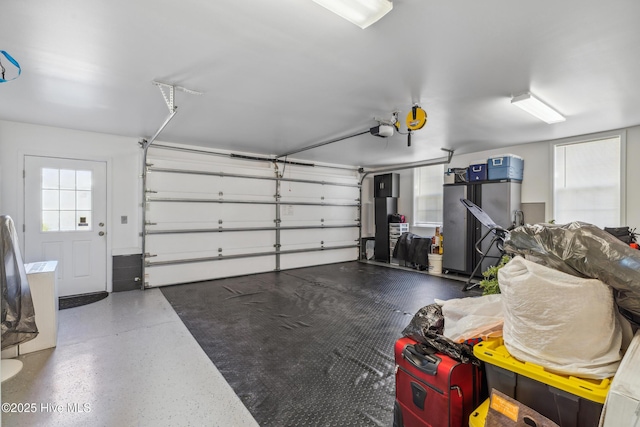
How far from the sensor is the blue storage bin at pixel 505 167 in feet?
16.3

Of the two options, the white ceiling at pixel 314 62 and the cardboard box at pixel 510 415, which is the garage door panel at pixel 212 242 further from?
the cardboard box at pixel 510 415

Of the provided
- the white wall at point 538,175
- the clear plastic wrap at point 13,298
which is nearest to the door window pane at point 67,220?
the clear plastic wrap at point 13,298

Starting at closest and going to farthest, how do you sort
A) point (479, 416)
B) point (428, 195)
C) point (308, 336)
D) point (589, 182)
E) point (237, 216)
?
point (479, 416), point (308, 336), point (589, 182), point (237, 216), point (428, 195)

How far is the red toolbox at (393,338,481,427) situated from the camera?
130cm

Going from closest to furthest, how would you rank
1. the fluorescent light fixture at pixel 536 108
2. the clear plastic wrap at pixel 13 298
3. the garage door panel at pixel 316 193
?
the clear plastic wrap at pixel 13 298
the fluorescent light fixture at pixel 536 108
the garage door panel at pixel 316 193

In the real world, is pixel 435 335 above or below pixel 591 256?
below

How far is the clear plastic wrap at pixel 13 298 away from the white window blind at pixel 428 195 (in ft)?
21.9

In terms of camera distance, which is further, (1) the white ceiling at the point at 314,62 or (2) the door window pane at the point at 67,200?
(2) the door window pane at the point at 67,200

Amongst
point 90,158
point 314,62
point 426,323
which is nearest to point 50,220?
point 90,158

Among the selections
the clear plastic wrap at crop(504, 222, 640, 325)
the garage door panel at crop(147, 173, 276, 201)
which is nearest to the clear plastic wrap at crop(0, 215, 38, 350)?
the garage door panel at crop(147, 173, 276, 201)

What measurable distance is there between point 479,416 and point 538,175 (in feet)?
17.1

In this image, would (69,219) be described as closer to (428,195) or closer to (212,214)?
(212,214)

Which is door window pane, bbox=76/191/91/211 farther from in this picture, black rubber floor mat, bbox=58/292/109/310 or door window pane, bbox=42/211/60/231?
black rubber floor mat, bbox=58/292/109/310

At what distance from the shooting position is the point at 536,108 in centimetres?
323
